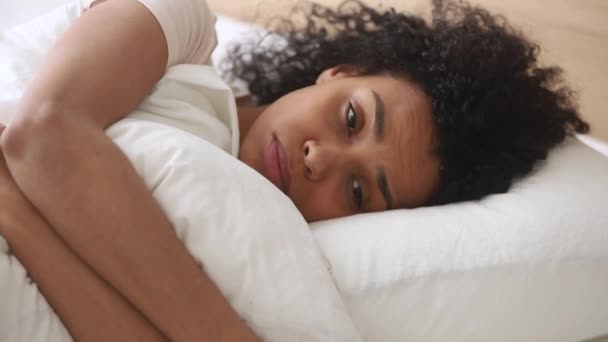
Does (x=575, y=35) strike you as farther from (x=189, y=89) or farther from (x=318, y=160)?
(x=189, y=89)

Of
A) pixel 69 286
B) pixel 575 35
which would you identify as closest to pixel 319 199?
pixel 69 286

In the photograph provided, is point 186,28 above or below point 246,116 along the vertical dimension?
above

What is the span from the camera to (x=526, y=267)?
835 mm

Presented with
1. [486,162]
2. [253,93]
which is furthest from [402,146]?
[253,93]

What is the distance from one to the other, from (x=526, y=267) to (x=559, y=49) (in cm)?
70

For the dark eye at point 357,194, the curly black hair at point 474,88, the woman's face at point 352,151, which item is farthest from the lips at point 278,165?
the curly black hair at point 474,88

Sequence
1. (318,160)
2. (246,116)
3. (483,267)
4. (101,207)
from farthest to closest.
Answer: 1. (246,116)
2. (318,160)
3. (483,267)
4. (101,207)

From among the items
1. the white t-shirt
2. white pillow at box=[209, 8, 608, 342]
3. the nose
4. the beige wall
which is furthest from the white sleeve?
the beige wall

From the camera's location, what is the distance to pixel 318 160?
94 centimetres

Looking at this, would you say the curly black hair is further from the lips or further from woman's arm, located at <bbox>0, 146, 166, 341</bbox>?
woman's arm, located at <bbox>0, 146, 166, 341</bbox>

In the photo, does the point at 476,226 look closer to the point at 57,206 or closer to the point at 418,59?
the point at 418,59

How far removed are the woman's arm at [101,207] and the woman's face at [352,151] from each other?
0.29 meters

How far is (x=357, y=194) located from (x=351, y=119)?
116mm

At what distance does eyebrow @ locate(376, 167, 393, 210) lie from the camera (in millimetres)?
950
